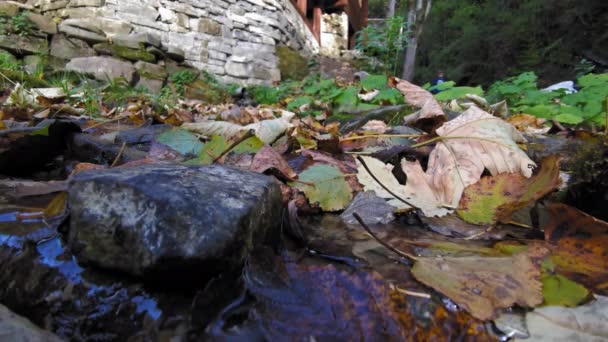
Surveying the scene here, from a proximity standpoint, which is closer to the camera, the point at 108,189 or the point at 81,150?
the point at 108,189

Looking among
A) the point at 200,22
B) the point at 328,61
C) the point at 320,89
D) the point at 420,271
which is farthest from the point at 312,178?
the point at 328,61

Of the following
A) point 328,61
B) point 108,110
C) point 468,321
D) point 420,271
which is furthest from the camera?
point 328,61

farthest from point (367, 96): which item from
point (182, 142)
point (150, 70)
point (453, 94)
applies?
point (150, 70)

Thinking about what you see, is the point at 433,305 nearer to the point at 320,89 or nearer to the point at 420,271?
the point at 420,271

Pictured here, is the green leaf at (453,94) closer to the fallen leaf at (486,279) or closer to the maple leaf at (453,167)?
the maple leaf at (453,167)

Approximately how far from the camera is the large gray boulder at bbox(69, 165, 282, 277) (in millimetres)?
632

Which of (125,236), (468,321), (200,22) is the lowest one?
(468,321)

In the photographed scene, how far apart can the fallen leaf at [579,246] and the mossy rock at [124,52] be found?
7.00 m

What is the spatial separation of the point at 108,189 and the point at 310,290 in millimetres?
445

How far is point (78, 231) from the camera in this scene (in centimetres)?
69

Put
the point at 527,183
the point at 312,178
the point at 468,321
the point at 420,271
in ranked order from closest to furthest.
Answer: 1. the point at 468,321
2. the point at 420,271
3. the point at 527,183
4. the point at 312,178

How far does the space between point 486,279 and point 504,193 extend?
382mm

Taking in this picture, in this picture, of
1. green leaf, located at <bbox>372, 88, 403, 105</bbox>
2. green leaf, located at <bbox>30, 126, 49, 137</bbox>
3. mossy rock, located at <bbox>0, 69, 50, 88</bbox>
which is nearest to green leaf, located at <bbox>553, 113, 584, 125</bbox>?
green leaf, located at <bbox>372, 88, 403, 105</bbox>

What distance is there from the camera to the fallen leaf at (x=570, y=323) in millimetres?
550
